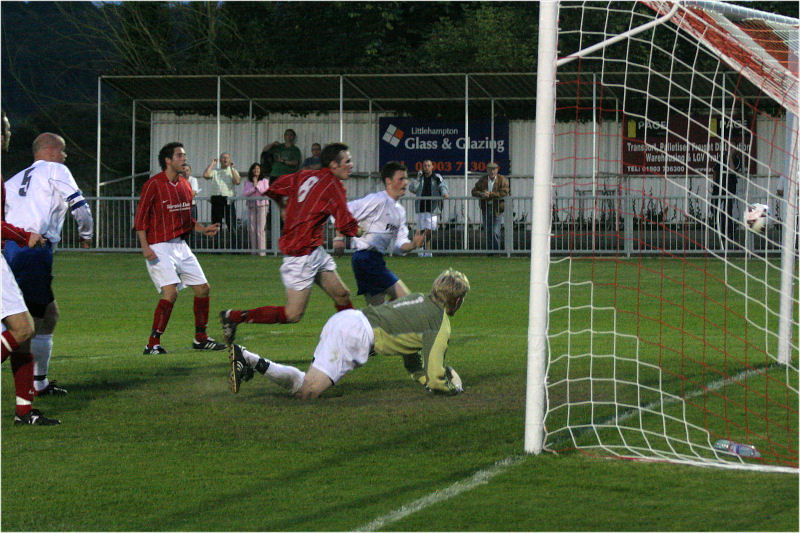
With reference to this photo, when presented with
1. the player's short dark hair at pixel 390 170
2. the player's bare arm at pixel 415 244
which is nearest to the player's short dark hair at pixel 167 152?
the player's short dark hair at pixel 390 170

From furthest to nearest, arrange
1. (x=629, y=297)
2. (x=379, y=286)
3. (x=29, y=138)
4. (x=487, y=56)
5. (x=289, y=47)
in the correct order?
1. (x=29, y=138)
2. (x=289, y=47)
3. (x=487, y=56)
4. (x=629, y=297)
5. (x=379, y=286)

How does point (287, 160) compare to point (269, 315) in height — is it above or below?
above

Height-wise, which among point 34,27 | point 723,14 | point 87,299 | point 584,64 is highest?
point 34,27

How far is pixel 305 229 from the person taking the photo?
9625 mm

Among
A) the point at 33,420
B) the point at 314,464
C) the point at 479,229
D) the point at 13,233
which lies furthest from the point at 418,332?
the point at 479,229

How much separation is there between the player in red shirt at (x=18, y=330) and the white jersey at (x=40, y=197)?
0.80 m

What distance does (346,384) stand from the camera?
29.5 ft

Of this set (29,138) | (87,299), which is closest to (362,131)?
(87,299)

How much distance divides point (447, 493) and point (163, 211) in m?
6.28

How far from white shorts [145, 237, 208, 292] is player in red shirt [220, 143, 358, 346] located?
5.77ft

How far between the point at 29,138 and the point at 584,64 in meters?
40.6

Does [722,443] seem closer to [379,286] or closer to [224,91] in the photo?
[379,286]

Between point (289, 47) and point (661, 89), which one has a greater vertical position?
point (289, 47)

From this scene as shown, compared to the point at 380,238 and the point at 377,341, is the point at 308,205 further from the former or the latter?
the point at 377,341
